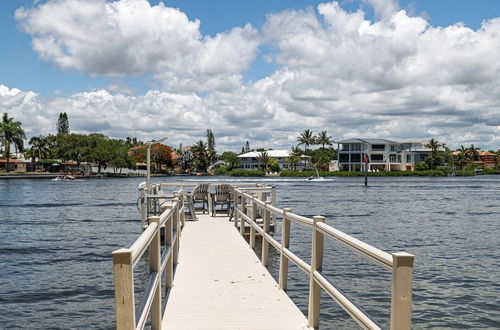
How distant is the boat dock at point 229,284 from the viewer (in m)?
4.00

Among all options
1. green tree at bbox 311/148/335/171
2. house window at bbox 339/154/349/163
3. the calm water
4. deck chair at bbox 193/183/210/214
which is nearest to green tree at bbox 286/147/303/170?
green tree at bbox 311/148/335/171

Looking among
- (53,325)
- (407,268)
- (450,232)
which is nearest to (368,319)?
(407,268)

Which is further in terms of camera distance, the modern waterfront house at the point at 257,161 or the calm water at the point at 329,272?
the modern waterfront house at the point at 257,161

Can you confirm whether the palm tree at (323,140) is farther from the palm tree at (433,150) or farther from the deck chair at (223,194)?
the deck chair at (223,194)

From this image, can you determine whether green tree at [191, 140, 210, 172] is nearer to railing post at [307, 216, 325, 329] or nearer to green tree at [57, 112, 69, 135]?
green tree at [57, 112, 69, 135]

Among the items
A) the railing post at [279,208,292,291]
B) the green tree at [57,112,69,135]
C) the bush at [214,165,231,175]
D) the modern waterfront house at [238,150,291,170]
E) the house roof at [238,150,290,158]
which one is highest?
the green tree at [57,112,69,135]

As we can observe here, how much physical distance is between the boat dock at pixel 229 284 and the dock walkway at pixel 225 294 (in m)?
0.01

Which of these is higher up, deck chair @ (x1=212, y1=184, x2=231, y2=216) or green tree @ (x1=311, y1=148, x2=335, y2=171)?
green tree @ (x1=311, y1=148, x2=335, y2=171)

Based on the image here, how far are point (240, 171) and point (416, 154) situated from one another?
47505 mm

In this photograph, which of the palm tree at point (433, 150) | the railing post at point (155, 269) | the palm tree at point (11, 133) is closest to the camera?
the railing post at point (155, 269)

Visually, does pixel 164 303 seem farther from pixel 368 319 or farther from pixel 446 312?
pixel 446 312

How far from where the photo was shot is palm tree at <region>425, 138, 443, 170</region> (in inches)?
5901

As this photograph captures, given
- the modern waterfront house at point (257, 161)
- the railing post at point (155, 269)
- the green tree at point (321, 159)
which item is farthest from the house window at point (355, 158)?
the railing post at point (155, 269)

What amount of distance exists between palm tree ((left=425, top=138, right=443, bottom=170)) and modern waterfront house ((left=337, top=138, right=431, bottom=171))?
6.12m
